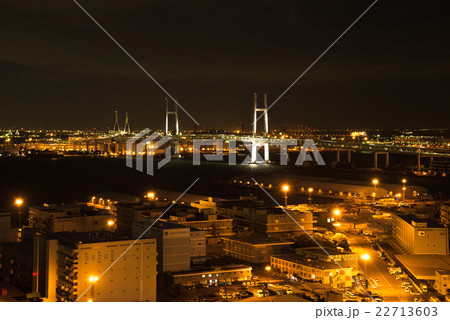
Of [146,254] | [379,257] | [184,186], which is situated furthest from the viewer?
[184,186]

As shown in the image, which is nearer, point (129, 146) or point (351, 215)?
point (351, 215)

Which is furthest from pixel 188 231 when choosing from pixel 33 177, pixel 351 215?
pixel 33 177

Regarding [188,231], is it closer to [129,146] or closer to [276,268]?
[276,268]

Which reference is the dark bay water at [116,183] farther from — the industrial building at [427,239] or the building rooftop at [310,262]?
the industrial building at [427,239]

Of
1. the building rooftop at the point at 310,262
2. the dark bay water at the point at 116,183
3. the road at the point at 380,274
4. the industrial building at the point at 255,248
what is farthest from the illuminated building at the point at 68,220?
the dark bay water at the point at 116,183

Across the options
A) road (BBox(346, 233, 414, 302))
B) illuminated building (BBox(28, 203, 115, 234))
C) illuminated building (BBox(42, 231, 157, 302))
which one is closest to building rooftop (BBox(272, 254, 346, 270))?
road (BBox(346, 233, 414, 302))

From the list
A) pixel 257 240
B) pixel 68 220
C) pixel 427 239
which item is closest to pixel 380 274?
pixel 427 239

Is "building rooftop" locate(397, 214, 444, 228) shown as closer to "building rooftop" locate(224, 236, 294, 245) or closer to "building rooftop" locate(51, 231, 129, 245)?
"building rooftop" locate(224, 236, 294, 245)

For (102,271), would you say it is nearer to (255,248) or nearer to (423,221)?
(255,248)

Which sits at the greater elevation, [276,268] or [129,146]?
[129,146]
